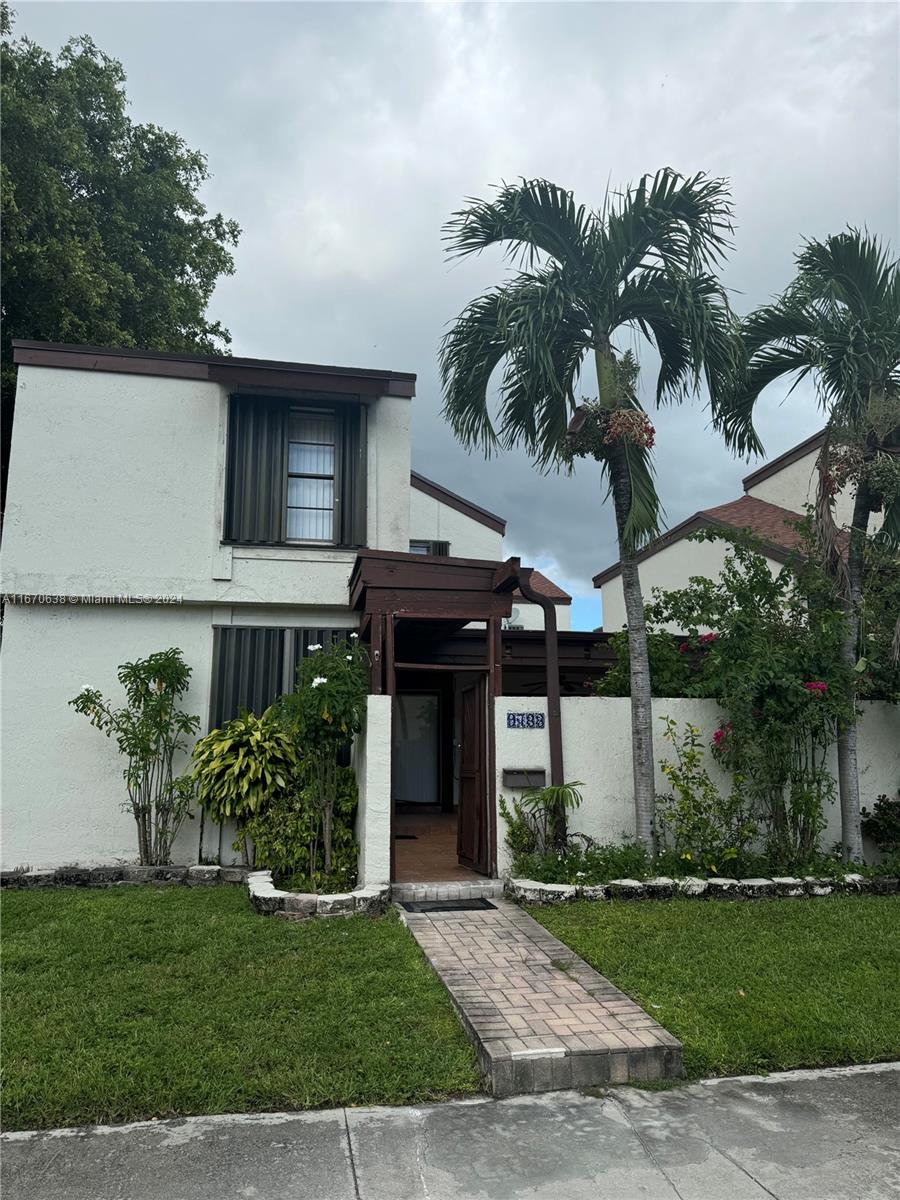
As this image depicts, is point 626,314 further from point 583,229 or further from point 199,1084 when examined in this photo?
point 199,1084

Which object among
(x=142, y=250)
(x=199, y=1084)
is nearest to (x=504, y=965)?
(x=199, y=1084)

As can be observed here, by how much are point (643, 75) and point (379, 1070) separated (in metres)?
9.28

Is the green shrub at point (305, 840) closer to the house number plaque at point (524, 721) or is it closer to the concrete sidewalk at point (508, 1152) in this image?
the house number plaque at point (524, 721)

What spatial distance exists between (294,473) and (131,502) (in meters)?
2.01

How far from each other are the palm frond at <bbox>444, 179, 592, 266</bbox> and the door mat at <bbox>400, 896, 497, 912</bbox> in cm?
641

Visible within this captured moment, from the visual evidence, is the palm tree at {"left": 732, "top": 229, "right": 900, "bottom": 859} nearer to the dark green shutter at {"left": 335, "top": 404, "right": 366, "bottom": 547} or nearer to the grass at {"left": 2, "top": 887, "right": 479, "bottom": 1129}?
the dark green shutter at {"left": 335, "top": 404, "right": 366, "bottom": 547}

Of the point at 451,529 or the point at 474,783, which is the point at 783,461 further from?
the point at 474,783

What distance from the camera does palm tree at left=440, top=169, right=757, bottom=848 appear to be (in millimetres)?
8062

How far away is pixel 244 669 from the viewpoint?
9797 millimetres

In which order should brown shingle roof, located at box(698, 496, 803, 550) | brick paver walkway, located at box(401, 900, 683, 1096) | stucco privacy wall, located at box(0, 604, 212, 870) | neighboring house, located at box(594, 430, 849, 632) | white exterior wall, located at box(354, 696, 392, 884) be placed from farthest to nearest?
neighboring house, located at box(594, 430, 849, 632), brown shingle roof, located at box(698, 496, 803, 550), stucco privacy wall, located at box(0, 604, 212, 870), white exterior wall, located at box(354, 696, 392, 884), brick paver walkway, located at box(401, 900, 683, 1096)

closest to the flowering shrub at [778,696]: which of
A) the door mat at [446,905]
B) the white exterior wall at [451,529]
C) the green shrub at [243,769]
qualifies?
the door mat at [446,905]

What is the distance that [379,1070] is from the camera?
4.00 metres

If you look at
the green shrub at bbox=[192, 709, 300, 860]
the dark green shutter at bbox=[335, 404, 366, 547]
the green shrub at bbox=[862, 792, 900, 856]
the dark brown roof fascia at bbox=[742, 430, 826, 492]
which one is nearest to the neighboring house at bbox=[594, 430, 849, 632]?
the dark brown roof fascia at bbox=[742, 430, 826, 492]

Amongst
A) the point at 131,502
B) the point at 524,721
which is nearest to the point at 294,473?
the point at 131,502
